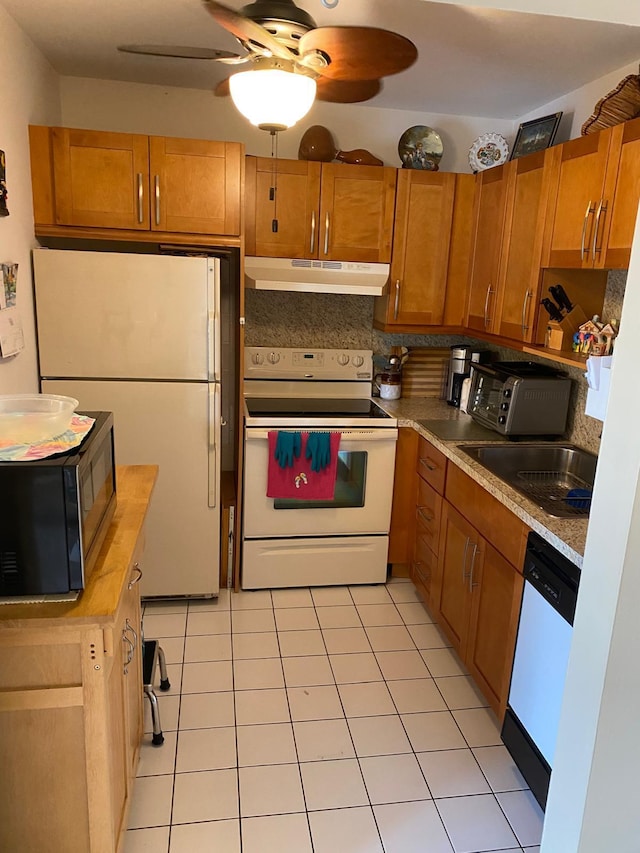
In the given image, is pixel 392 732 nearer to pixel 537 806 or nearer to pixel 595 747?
pixel 537 806

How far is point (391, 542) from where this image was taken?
3.26m

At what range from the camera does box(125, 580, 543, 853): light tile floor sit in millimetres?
1859

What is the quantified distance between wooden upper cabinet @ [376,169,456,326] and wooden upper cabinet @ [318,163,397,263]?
58 mm

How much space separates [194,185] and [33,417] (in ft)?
5.26

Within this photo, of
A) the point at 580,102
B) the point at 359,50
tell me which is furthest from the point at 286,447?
the point at 580,102

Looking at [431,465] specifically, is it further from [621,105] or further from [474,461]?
[621,105]

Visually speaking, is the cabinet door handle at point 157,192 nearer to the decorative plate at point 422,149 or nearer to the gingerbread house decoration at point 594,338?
the decorative plate at point 422,149

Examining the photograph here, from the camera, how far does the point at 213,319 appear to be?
2.71 m

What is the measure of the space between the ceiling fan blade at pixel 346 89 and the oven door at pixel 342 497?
1.47 m

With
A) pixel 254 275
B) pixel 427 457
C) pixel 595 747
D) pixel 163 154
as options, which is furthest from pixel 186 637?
pixel 163 154

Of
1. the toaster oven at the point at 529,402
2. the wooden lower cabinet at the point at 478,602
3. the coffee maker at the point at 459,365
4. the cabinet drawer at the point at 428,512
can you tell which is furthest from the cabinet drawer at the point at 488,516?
the coffee maker at the point at 459,365

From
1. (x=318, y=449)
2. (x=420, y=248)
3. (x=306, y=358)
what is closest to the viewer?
(x=318, y=449)

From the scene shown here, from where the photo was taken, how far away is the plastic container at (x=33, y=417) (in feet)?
4.68

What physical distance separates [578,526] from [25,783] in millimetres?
1607
